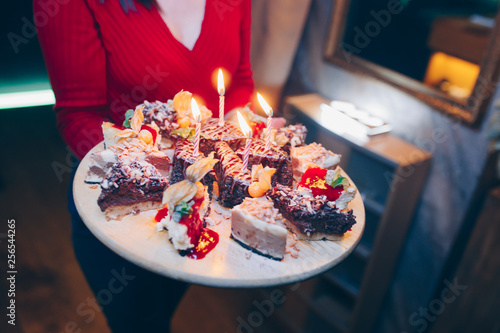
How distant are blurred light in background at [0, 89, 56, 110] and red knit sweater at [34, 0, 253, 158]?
7.98 ft

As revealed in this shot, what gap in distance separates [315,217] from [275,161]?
14.2 inches

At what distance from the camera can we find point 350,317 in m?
3.10

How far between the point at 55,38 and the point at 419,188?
257 centimetres

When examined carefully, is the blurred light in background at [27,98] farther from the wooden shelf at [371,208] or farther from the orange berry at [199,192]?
the orange berry at [199,192]

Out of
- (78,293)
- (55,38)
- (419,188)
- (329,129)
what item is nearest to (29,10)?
(55,38)

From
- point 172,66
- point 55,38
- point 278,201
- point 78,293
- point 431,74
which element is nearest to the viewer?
point 278,201

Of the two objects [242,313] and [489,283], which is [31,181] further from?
[489,283]

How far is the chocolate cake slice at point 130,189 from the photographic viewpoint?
1.51 m

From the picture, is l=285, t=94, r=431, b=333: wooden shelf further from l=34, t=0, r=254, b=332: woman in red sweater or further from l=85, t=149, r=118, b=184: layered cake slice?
l=85, t=149, r=118, b=184: layered cake slice

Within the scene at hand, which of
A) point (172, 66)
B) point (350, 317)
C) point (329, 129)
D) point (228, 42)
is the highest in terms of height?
point (228, 42)

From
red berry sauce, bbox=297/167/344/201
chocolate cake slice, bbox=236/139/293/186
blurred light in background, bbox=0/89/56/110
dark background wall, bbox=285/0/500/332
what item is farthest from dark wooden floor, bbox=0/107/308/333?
red berry sauce, bbox=297/167/344/201

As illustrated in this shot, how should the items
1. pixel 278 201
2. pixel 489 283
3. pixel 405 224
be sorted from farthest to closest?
1. pixel 405 224
2. pixel 489 283
3. pixel 278 201

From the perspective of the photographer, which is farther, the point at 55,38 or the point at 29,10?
the point at 29,10

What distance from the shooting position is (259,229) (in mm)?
1444
